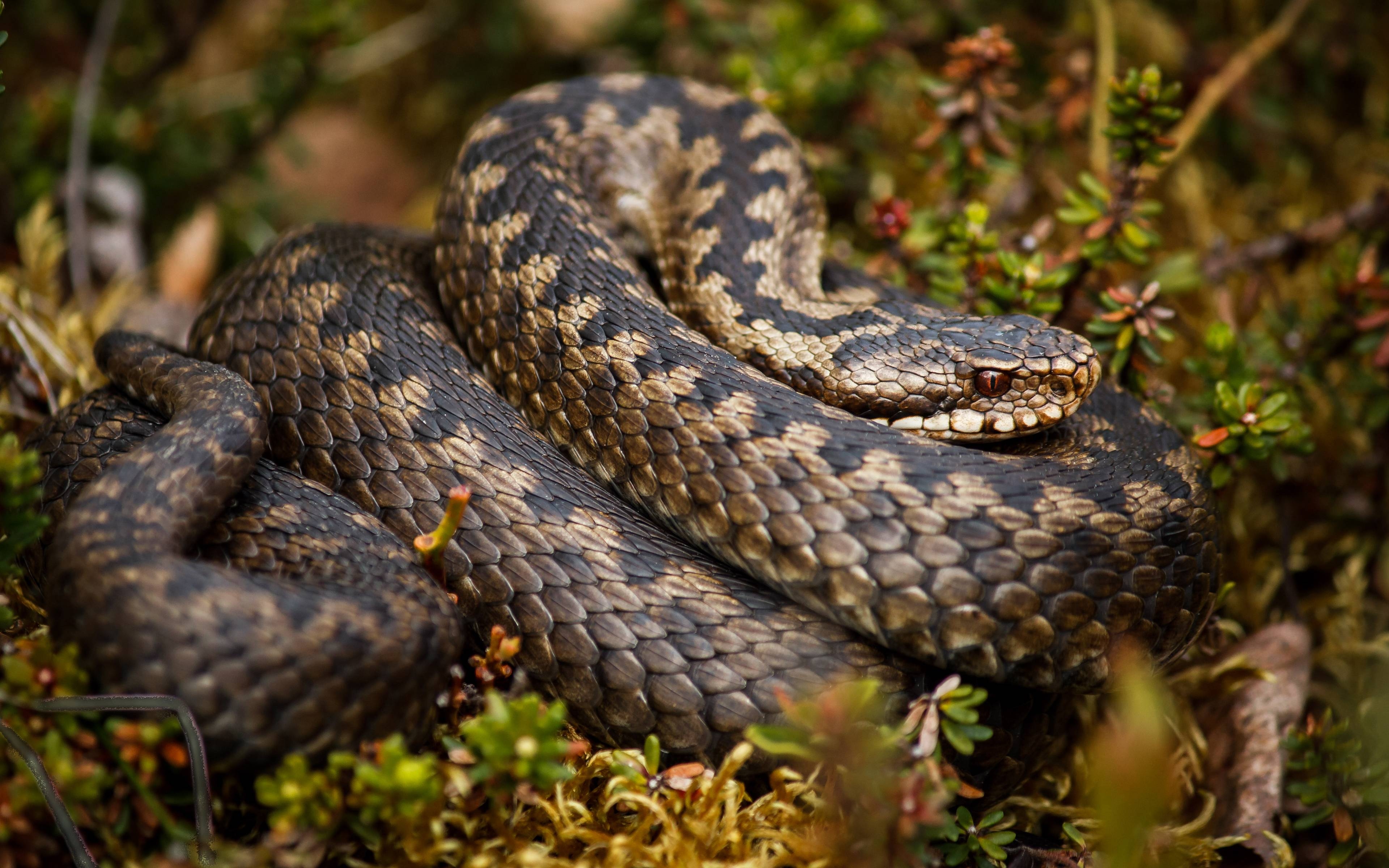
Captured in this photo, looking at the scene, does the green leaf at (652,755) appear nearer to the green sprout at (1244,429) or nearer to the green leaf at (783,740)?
the green leaf at (783,740)

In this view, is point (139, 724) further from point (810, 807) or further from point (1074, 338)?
point (1074, 338)

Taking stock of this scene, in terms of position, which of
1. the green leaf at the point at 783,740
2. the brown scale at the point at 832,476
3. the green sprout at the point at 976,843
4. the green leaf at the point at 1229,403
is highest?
the green leaf at the point at 1229,403

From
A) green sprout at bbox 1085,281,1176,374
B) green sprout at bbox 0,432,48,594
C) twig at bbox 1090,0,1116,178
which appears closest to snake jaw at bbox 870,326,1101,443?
green sprout at bbox 1085,281,1176,374

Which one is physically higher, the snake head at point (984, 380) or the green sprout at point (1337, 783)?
the snake head at point (984, 380)

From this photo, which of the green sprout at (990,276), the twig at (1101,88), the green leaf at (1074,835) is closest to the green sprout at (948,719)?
the green leaf at (1074,835)

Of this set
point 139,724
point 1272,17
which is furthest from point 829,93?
point 139,724

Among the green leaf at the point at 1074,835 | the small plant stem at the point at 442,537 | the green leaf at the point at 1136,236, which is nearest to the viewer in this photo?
the small plant stem at the point at 442,537
